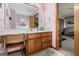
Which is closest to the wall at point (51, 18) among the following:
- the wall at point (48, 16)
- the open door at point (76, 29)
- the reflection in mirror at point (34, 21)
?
the wall at point (48, 16)

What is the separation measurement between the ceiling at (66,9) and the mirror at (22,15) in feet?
0.92

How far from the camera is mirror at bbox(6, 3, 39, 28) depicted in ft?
3.50

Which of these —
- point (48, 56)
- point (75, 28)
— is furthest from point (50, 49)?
point (75, 28)

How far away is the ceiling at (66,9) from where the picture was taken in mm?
1079

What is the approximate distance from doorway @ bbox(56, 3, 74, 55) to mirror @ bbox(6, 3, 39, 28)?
0.28 meters

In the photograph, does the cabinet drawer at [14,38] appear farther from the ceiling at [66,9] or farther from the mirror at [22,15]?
the ceiling at [66,9]

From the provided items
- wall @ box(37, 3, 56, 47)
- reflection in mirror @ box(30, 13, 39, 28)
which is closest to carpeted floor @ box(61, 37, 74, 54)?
wall @ box(37, 3, 56, 47)

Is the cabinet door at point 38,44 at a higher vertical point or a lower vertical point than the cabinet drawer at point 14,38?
lower

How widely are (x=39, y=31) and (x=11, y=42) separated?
0.34 m

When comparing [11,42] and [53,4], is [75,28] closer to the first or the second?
[53,4]

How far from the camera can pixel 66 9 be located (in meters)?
1.12

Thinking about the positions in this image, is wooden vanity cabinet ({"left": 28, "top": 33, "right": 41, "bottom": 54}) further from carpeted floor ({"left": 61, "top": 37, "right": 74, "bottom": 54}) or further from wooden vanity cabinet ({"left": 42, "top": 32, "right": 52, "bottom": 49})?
carpeted floor ({"left": 61, "top": 37, "right": 74, "bottom": 54})

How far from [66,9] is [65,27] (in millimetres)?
206

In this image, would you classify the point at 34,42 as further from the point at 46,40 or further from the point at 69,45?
the point at 69,45
